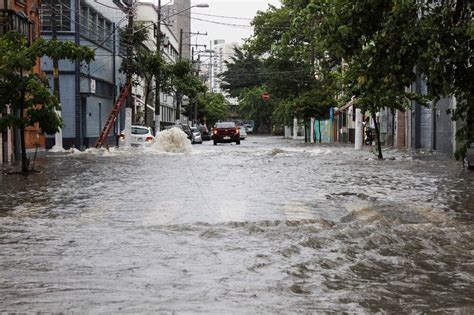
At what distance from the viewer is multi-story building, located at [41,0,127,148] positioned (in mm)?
37500

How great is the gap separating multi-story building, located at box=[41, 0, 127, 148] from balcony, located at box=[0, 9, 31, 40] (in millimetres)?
4667

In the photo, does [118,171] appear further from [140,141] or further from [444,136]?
→ [140,141]

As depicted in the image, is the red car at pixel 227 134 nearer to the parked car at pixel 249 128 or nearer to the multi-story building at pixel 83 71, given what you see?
the multi-story building at pixel 83 71

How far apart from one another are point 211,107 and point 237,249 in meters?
106

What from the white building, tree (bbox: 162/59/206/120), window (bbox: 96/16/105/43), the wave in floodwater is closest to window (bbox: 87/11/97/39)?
window (bbox: 96/16/105/43)

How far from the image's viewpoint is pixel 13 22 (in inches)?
1042

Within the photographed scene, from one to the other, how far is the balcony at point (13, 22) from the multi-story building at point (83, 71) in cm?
467

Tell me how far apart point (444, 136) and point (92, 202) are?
2206 cm

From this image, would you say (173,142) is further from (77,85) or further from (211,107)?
(211,107)

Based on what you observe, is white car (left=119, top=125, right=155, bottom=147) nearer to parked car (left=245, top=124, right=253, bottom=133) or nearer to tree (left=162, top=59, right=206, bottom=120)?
tree (left=162, top=59, right=206, bottom=120)

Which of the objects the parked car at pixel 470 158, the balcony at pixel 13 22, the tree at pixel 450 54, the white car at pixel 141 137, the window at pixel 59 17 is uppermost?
the window at pixel 59 17

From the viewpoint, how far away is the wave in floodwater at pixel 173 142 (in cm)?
3278

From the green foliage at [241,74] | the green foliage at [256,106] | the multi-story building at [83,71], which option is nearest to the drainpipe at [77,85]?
the multi-story building at [83,71]

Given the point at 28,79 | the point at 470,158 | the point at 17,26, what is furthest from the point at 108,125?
the point at 470,158
